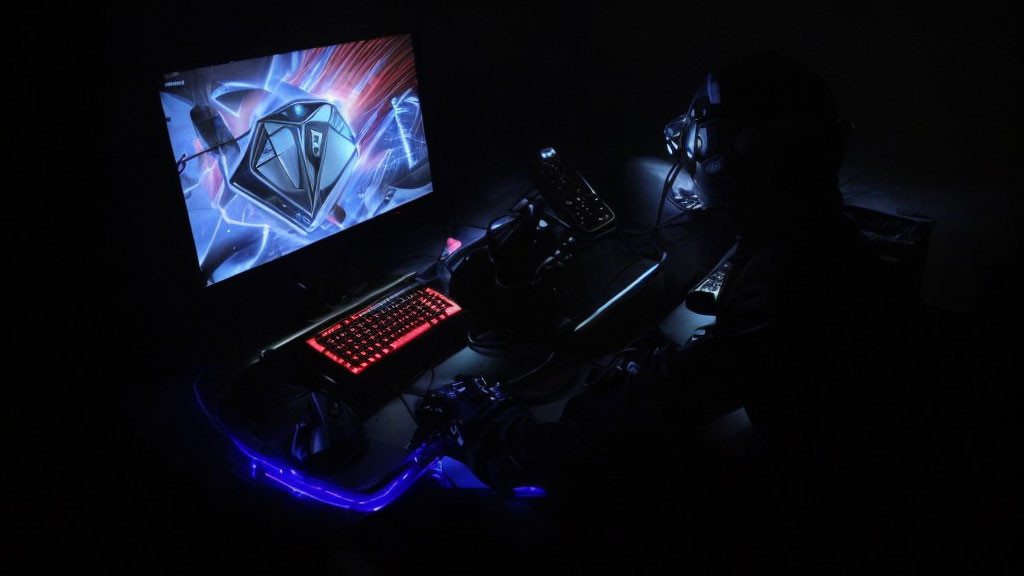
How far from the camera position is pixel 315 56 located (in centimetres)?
117

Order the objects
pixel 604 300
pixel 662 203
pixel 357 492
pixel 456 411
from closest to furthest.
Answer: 1. pixel 357 492
2. pixel 456 411
3. pixel 604 300
4. pixel 662 203

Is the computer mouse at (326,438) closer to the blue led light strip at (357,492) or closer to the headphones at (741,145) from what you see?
the blue led light strip at (357,492)

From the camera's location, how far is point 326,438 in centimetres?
96

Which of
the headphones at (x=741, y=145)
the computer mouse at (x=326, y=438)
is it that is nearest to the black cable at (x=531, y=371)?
the computer mouse at (x=326, y=438)

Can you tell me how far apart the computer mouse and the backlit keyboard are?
12 cm

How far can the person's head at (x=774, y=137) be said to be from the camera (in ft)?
3.02

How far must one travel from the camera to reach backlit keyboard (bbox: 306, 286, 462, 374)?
1152mm

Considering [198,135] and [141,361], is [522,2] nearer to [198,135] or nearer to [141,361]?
[198,135]

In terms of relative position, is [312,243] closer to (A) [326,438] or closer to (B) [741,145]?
(A) [326,438]

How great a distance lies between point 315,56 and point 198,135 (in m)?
0.28

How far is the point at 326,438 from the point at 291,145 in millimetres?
566

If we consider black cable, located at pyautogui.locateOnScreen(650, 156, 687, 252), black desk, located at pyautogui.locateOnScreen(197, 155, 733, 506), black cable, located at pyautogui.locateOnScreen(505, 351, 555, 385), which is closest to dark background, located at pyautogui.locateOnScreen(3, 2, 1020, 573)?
black desk, located at pyautogui.locateOnScreen(197, 155, 733, 506)

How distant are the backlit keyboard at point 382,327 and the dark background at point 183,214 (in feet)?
0.83

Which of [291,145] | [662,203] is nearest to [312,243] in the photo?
[291,145]
